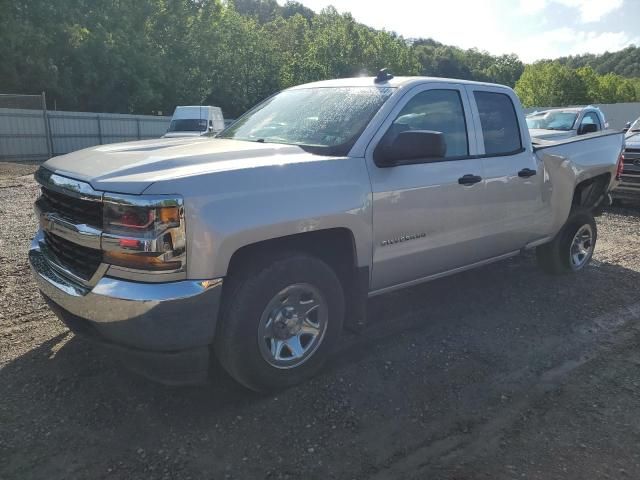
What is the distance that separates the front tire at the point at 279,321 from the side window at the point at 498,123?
81.0 inches

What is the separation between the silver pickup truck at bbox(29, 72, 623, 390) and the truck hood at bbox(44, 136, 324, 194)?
0.05 ft

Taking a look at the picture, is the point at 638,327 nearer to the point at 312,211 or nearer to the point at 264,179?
the point at 312,211

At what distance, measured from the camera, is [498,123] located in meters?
4.75

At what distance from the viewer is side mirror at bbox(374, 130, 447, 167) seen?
3.49 meters

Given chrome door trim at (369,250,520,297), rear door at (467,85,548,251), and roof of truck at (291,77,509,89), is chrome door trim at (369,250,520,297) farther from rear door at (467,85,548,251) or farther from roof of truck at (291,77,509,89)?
roof of truck at (291,77,509,89)

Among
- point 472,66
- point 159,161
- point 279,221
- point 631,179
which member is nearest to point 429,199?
point 279,221

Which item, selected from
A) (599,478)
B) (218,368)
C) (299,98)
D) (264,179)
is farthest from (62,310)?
(599,478)

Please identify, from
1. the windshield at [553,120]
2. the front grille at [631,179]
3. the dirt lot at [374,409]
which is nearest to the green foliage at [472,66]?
the windshield at [553,120]

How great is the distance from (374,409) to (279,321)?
2.57ft

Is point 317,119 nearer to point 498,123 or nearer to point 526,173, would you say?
point 498,123

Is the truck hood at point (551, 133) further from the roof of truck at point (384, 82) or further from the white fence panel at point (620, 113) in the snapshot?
the white fence panel at point (620, 113)

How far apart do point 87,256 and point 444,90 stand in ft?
9.66

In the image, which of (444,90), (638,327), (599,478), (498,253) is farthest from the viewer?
(498,253)

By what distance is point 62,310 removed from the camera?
125 inches
